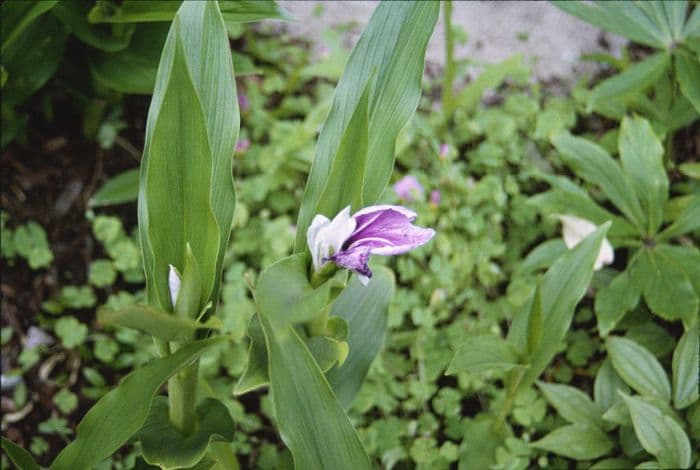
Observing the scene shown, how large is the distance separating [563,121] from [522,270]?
1.92ft

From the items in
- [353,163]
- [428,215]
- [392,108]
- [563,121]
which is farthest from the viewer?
[563,121]

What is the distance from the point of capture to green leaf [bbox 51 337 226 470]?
1.05 meters

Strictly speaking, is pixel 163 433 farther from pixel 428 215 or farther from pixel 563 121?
pixel 563 121

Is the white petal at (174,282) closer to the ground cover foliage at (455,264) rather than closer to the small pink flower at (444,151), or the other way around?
the ground cover foliage at (455,264)

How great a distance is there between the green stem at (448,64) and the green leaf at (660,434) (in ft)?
3.31

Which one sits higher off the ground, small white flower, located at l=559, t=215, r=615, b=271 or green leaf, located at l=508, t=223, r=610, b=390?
green leaf, located at l=508, t=223, r=610, b=390

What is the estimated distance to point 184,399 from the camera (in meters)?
1.21

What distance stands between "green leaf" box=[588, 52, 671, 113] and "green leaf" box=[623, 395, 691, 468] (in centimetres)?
79

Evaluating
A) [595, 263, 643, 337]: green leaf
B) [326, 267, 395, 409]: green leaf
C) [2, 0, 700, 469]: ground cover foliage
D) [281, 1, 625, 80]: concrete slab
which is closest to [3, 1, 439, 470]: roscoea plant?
[326, 267, 395, 409]: green leaf

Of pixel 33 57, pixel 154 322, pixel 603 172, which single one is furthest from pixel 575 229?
pixel 33 57

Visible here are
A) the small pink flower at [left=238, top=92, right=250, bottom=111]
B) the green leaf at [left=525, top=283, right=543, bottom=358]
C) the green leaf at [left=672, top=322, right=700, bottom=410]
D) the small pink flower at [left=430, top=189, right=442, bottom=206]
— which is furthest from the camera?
the small pink flower at [left=238, top=92, right=250, bottom=111]

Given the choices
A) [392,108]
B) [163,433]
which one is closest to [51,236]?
[163,433]

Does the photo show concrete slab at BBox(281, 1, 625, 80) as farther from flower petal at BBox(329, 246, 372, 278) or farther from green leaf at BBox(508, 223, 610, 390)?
flower petal at BBox(329, 246, 372, 278)

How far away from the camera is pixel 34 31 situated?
66.4 inches
